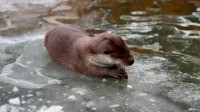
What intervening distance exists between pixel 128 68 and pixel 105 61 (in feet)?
1.57

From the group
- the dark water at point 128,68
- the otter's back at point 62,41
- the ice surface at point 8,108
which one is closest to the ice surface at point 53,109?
the dark water at point 128,68

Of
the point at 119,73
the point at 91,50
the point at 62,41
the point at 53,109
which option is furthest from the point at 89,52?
the point at 53,109

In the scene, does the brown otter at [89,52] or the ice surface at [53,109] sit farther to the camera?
the brown otter at [89,52]

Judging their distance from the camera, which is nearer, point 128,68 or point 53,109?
point 53,109

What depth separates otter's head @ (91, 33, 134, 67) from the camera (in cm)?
352

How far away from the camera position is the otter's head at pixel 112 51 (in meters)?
3.52

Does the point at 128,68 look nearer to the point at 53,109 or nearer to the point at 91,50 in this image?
the point at 91,50

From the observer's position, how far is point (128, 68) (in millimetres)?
4051

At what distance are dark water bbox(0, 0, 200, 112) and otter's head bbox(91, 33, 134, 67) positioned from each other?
21 cm

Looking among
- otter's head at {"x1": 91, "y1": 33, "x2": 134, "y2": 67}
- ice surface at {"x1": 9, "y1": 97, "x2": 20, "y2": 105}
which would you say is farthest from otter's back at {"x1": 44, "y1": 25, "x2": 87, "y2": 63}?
ice surface at {"x1": 9, "y1": 97, "x2": 20, "y2": 105}

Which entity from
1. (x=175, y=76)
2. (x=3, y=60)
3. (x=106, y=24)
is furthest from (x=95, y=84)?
(x=106, y=24)

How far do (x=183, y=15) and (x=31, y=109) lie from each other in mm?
3653

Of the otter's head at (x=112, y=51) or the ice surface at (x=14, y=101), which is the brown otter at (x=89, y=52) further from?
the ice surface at (x=14, y=101)

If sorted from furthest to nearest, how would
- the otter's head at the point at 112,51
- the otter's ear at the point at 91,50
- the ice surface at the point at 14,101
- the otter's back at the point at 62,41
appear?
1. the otter's back at the point at 62,41
2. the otter's ear at the point at 91,50
3. the otter's head at the point at 112,51
4. the ice surface at the point at 14,101
